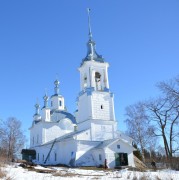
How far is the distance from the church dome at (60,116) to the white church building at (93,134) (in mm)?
4211

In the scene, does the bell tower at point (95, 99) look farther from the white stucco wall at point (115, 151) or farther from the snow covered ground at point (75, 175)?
the snow covered ground at point (75, 175)

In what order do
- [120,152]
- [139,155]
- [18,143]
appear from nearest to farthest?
[120,152], [139,155], [18,143]

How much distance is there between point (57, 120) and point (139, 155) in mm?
14596

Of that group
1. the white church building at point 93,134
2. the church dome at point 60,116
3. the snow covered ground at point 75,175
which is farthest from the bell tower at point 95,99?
the snow covered ground at point 75,175

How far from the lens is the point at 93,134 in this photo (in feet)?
99.9

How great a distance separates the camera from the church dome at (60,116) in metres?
44.2

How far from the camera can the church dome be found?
44188 mm

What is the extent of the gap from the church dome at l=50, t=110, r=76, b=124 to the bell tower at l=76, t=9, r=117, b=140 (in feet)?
34.5

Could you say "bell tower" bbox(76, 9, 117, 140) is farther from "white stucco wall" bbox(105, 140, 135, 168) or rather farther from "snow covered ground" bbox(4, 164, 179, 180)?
"snow covered ground" bbox(4, 164, 179, 180)

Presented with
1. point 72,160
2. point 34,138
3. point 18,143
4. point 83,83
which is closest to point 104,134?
point 72,160

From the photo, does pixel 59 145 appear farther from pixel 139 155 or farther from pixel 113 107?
pixel 139 155

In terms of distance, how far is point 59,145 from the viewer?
33156 mm

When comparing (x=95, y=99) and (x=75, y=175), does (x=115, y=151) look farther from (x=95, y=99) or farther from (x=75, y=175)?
(x=75, y=175)

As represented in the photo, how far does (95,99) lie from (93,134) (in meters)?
4.31
